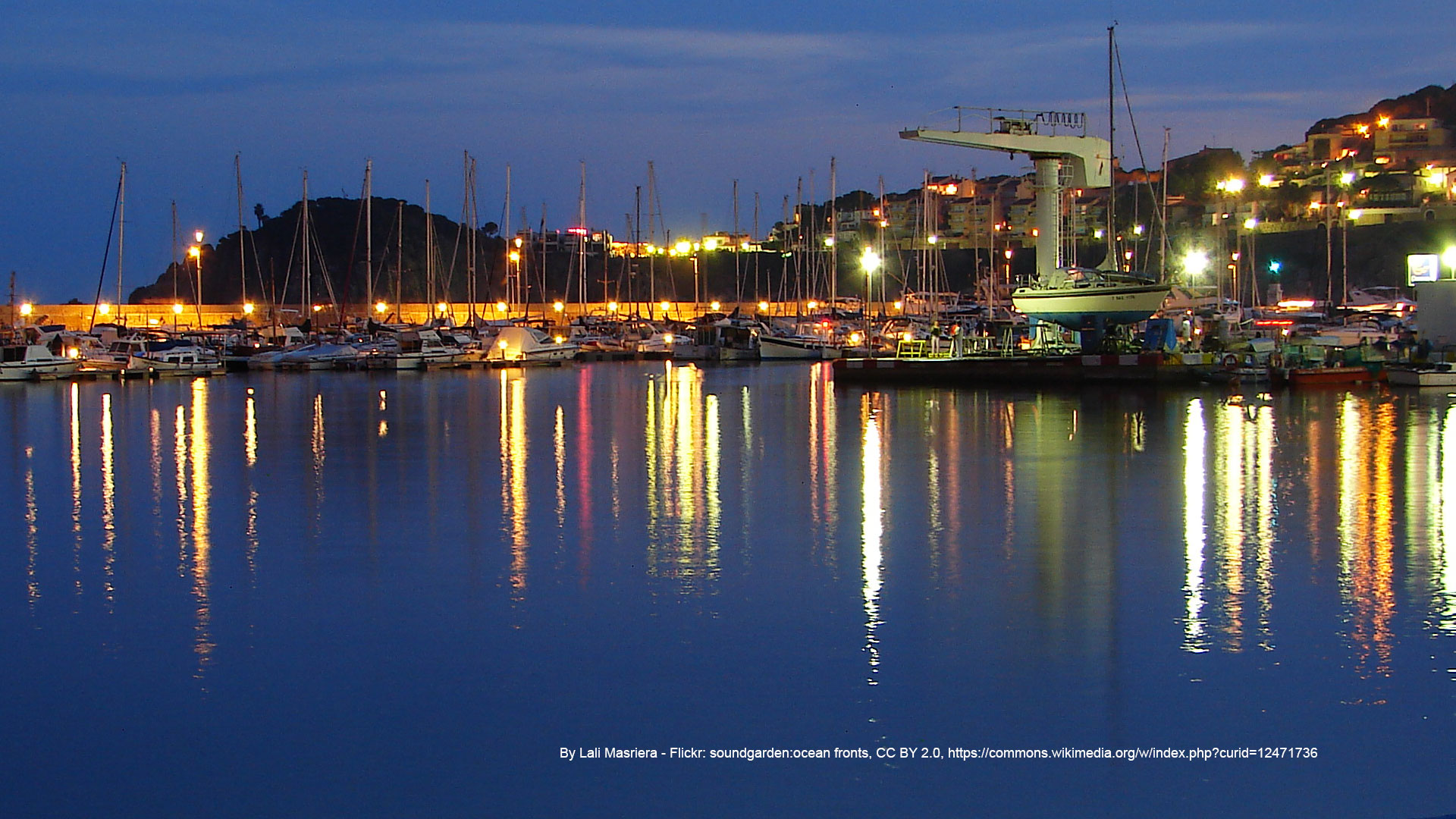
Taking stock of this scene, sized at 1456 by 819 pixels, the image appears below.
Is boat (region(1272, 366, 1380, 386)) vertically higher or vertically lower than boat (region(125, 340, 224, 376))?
lower

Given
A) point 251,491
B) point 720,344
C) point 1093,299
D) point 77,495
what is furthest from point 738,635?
point 720,344

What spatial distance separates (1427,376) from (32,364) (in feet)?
150

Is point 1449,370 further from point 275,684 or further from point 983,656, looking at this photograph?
point 275,684

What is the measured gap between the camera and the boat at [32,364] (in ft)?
169

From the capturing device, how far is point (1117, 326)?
43.5 m

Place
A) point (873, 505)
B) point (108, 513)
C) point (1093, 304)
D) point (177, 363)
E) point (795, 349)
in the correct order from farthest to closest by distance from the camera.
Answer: point (795, 349)
point (177, 363)
point (1093, 304)
point (108, 513)
point (873, 505)

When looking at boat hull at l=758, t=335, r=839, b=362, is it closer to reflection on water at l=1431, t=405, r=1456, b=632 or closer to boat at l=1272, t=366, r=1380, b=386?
boat at l=1272, t=366, r=1380, b=386

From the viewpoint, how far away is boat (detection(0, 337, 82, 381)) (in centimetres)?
5147

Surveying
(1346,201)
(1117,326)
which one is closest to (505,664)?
(1117,326)

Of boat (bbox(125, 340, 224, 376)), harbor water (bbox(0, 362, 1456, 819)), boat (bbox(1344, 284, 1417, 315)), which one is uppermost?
boat (bbox(1344, 284, 1417, 315))

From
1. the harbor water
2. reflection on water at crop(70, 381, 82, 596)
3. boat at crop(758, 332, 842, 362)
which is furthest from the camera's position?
boat at crop(758, 332, 842, 362)

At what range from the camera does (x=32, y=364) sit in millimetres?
51750

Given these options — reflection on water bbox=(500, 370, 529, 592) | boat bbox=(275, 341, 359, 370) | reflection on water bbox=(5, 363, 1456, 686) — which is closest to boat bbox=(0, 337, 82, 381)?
boat bbox=(275, 341, 359, 370)

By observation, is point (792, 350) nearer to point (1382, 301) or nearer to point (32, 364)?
point (32, 364)
